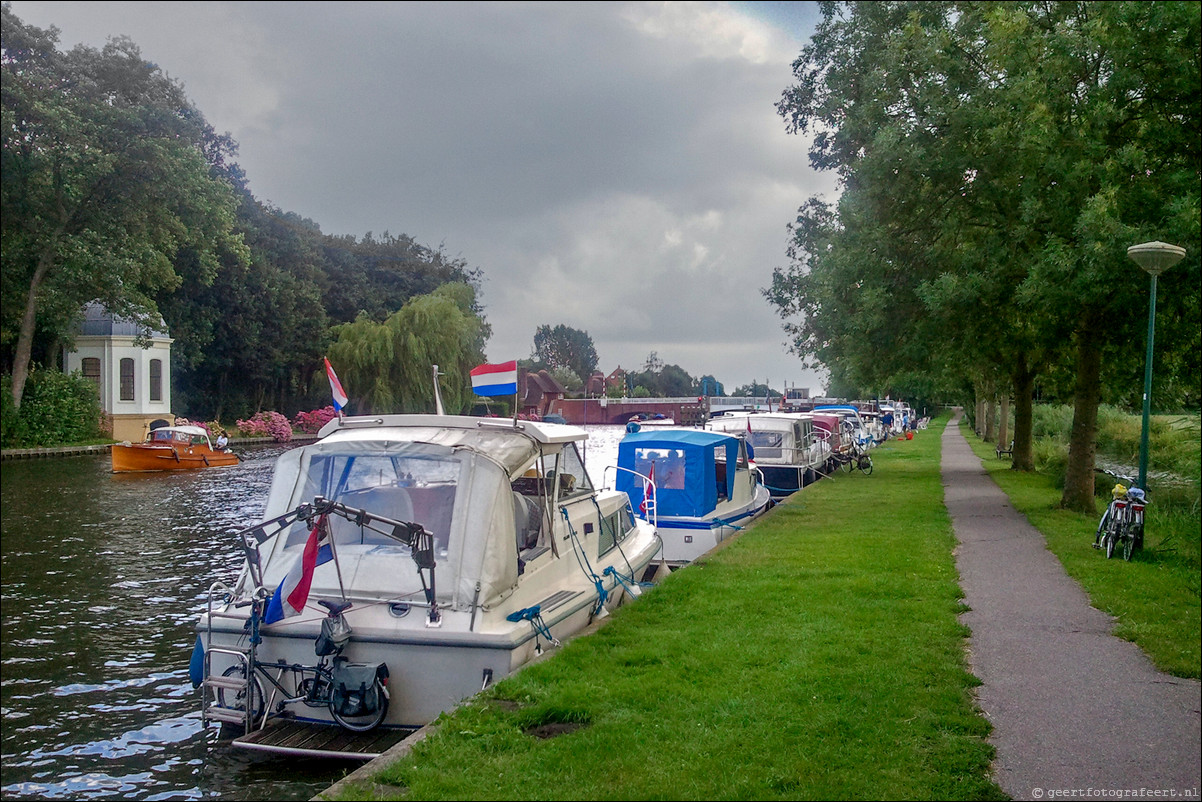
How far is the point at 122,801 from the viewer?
7.64m

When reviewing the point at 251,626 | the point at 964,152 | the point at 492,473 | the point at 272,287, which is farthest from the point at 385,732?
the point at 272,287

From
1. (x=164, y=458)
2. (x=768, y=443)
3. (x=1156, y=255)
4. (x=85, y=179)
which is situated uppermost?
(x=85, y=179)

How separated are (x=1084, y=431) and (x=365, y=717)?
51.2ft

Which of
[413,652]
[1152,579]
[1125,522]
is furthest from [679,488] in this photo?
[413,652]

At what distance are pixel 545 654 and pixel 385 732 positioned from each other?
1441 millimetres

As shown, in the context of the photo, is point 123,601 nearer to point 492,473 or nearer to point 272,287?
point 492,473

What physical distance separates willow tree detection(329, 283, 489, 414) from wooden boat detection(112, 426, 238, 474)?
45.5ft

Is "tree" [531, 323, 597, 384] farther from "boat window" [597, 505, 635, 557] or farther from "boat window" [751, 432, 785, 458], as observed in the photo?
"boat window" [597, 505, 635, 557]

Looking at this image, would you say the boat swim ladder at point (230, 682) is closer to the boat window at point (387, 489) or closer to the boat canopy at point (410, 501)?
the boat canopy at point (410, 501)

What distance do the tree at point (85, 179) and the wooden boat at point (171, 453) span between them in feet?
27.4

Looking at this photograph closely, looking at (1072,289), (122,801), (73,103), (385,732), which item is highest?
(73,103)

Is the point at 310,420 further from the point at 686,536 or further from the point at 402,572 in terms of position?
the point at 402,572

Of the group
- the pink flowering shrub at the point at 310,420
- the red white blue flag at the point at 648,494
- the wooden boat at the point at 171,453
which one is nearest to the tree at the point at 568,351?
the pink flowering shrub at the point at 310,420

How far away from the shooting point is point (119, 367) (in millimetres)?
53344
